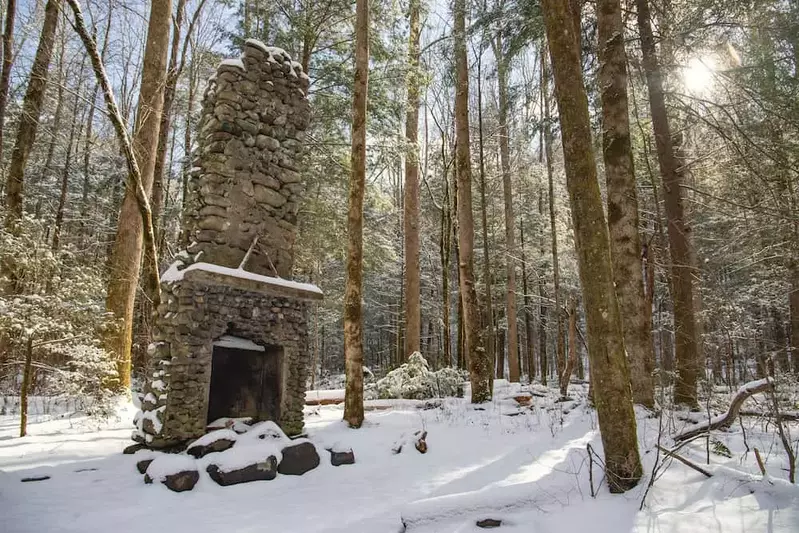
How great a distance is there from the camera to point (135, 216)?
907 cm

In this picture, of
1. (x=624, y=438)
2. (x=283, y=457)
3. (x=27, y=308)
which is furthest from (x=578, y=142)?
(x=27, y=308)

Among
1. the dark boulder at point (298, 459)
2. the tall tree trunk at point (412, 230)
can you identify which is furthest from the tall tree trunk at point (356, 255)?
the tall tree trunk at point (412, 230)

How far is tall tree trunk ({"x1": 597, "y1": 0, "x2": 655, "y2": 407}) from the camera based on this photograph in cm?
713

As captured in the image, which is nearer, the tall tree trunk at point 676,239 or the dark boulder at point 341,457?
the dark boulder at point 341,457

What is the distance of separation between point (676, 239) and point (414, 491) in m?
7.06

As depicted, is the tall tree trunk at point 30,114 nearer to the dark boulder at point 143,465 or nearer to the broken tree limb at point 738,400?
the dark boulder at point 143,465

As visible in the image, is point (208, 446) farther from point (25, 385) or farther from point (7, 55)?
point (7, 55)

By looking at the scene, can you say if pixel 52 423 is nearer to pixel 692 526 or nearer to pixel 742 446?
pixel 692 526

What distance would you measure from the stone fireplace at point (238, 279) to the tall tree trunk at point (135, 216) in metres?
2.41

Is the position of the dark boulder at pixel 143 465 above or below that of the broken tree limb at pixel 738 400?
below

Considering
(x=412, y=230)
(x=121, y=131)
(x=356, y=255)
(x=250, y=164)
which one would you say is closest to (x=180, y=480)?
(x=356, y=255)

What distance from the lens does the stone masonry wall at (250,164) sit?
6.88 meters

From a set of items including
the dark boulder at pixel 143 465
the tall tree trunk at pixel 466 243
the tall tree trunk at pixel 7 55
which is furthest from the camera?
the tall tree trunk at pixel 466 243

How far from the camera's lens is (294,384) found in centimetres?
713
